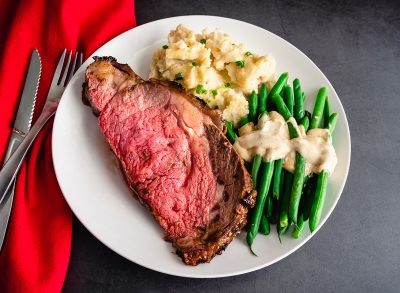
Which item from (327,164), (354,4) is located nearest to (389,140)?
(327,164)

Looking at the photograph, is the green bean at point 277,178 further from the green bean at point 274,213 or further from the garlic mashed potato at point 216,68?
the garlic mashed potato at point 216,68

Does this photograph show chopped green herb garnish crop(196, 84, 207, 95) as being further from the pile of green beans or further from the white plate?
the white plate

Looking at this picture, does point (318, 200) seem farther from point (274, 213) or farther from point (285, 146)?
point (285, 146)

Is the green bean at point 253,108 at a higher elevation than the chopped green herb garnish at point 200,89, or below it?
below

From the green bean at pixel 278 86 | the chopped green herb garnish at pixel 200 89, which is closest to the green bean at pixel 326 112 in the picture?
the green bean at pixel 278 86

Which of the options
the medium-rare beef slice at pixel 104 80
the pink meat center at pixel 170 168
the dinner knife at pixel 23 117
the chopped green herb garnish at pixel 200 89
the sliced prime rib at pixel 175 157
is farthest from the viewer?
the chopped green herb garnish at pixel 200 89

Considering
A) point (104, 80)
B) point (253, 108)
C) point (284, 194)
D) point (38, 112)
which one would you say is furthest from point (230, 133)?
point (38, 112)

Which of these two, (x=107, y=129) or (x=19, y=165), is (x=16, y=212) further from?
(x=107, y=129)
